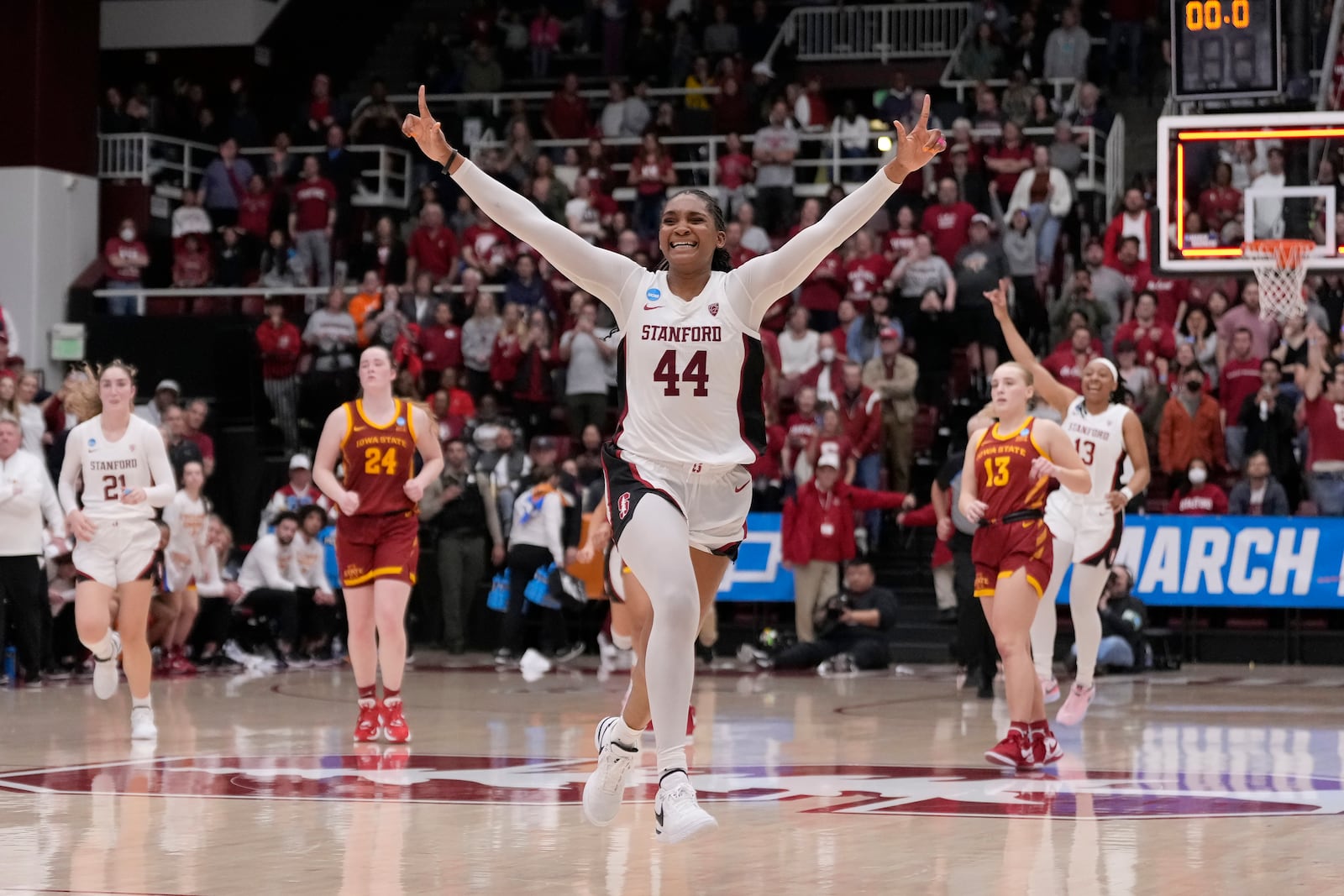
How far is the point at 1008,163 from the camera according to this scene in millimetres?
22078

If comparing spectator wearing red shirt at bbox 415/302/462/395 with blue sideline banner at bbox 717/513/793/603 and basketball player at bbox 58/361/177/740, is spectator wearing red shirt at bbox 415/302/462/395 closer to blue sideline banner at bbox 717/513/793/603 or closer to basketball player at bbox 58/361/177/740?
blue sideline banner at bbox 717/513/793/603

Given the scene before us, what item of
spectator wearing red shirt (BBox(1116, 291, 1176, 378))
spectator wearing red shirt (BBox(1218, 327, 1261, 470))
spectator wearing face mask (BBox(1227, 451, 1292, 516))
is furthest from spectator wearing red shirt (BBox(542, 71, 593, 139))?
spectator wearing face mask (BBox(1227, 451, 1292, 516))

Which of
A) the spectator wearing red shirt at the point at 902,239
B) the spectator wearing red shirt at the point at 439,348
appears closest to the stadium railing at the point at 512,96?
the spectator wearing red shirt at the point at 902,239

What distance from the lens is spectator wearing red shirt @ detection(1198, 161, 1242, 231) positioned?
14.2 metres

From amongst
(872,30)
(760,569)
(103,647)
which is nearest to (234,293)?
(760,569)

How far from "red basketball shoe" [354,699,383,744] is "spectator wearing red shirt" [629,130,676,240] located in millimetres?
12912

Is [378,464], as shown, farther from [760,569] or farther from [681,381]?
[760,569]

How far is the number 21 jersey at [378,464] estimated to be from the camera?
11.1m

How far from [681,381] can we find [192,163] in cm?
2176

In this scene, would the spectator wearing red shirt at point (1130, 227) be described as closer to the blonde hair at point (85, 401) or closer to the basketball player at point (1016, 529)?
the basketball player at point (1016, 529)

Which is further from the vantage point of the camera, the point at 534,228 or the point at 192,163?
the point at 192,163

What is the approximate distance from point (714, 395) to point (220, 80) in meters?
23.4

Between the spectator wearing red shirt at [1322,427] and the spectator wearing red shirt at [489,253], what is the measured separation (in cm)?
940

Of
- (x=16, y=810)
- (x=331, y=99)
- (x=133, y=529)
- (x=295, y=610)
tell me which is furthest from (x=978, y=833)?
(x=331, y=99)
